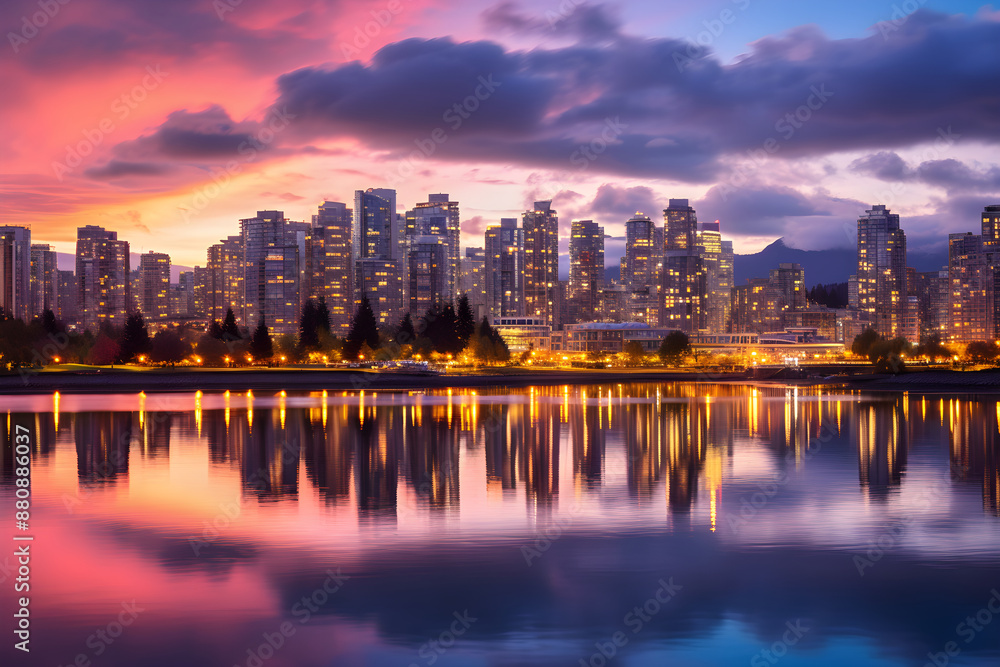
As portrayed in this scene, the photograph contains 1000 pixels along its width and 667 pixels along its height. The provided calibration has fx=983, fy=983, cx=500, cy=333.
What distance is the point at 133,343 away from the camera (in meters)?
160

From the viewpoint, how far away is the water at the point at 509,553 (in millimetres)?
15312

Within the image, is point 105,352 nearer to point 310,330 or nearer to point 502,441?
point 310,330

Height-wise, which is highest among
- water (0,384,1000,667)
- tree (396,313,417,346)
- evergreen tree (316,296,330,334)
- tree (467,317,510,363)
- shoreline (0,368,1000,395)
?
evergreen tree (316,296,330,334)

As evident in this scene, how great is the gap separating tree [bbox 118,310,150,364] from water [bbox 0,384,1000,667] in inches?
4700

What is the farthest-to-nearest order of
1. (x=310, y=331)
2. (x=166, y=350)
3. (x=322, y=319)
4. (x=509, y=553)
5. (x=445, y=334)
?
(x=322, y=319) → (x=445, y=334) → (x=310, y=331) → (x=166, y=350) → (x=509, y=553)

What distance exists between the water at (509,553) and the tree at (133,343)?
119 metres

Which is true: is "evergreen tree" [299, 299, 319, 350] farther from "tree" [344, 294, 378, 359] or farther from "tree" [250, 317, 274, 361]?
"tree" [250, 317, 274, 361]

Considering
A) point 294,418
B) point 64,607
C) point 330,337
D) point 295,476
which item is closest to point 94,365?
point 330,337

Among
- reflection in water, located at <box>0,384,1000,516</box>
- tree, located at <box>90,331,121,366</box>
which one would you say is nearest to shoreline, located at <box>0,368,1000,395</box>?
tree, located at <box>90,331,121,366</box>

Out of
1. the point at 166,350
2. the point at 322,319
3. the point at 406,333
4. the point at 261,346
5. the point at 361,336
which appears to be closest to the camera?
the point at 166,350

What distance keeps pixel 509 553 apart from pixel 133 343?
151m

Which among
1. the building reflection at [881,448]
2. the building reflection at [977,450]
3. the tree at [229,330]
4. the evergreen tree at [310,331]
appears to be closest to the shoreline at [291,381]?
the evergreen tree at [310,331]

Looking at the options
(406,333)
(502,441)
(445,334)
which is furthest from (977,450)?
(445,334)

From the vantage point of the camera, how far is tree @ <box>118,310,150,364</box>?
160125mm
